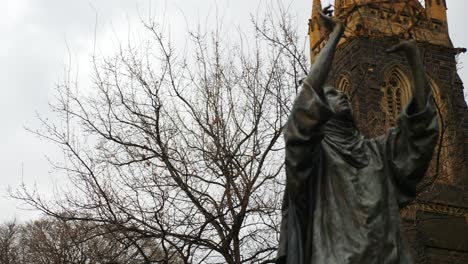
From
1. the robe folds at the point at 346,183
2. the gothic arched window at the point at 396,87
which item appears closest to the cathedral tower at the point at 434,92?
the gothic arched window at the point at 396,87

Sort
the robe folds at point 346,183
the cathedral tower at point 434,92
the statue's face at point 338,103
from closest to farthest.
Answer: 1. the robe folds at point 346,183
2. the statue's face at point 338,103
3. the cathedral tower at point 434,92

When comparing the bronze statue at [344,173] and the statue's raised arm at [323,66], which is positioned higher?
the statue's raised arm at [323,66]

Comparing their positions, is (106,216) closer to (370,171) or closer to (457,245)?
(370,171)

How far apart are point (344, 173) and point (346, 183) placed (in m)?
0.05

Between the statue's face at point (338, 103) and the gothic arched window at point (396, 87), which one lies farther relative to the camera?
the gothic arched window at point (396, 87)

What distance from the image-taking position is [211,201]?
12.3 meters

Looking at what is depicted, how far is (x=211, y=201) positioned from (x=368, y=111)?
12.3m

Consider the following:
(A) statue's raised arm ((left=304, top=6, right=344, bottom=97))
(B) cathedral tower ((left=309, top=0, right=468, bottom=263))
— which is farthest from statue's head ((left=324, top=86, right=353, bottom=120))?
(B) cathedral tower ((left=309, top=0, right=468, bottom=263))

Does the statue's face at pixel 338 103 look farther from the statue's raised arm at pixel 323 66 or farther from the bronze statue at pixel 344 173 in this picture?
the statue's raised arm at pixel 323 66

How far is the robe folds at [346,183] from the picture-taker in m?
3.27

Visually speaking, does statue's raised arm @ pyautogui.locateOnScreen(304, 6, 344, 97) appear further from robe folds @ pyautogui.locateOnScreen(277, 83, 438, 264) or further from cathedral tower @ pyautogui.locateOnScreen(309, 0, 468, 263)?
cathedral tower @ pyautogui.locateOnScreen(309, 0, 468, 263)

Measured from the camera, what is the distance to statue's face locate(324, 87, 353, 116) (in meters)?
3.58

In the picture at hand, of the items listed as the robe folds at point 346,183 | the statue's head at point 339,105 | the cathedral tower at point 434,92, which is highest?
the cathedral tower at point 434,92

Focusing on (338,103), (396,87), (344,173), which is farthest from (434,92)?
(344,173)
